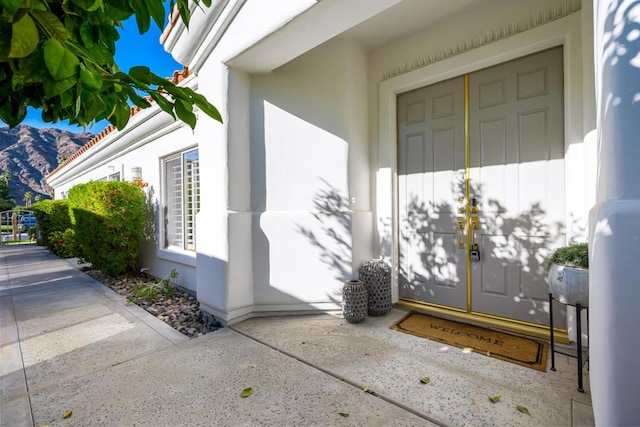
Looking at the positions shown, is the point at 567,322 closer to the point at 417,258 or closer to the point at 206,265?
the point at 417,258

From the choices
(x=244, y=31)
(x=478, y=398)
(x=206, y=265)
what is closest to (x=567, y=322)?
(x=478, y=398)

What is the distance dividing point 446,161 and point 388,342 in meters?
2.27

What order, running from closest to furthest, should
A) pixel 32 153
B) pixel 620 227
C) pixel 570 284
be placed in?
pixel 620 227 → pixel 570 284 → pixel 32 153

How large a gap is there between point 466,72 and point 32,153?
340ft

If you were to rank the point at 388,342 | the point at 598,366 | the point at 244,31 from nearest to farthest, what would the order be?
the point at 598,366
the point at 388,342
the point at 244,31

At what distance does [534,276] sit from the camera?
321cm

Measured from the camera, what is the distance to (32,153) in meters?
75.1

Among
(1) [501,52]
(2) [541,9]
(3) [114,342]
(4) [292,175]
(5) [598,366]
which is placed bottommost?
(3) [114,342]

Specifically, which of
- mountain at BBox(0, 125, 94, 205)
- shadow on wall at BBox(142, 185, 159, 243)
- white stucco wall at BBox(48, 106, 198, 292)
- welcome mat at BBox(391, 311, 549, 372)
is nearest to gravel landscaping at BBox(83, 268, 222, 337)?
white stucco wall at BBox(48, 106, 198, 292)

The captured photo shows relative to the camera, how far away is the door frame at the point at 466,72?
2.85 m

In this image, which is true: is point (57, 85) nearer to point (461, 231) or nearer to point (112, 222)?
point (461, 231)

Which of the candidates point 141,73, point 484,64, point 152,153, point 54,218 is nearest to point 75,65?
point 141,73

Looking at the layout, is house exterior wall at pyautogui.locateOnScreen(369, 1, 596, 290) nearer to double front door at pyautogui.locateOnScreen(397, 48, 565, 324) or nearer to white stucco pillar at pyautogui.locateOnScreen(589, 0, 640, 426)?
double front door at pyautogui.locateOnScreen(397, 48, 565, 324)

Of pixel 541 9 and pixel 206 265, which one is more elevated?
pixel 541 9
